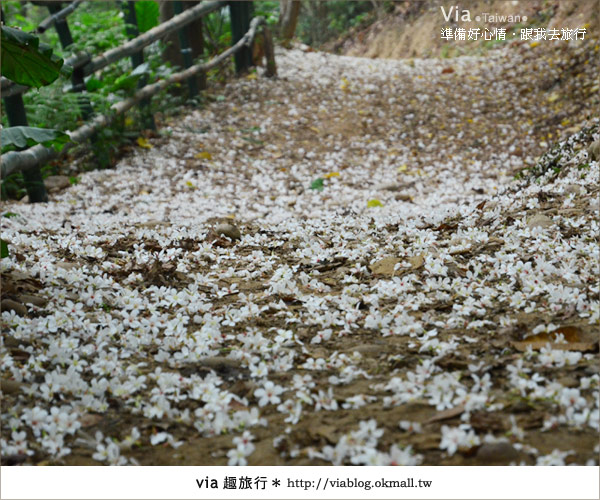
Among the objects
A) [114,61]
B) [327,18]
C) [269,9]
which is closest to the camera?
[114,61]

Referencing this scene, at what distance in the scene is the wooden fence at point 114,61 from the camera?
5648 millimetres

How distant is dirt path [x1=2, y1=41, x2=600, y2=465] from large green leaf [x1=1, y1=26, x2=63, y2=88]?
3.52 feet

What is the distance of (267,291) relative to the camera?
330 centimetres

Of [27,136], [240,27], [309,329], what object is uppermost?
[240,27]

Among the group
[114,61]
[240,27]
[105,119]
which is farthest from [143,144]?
[240,27]

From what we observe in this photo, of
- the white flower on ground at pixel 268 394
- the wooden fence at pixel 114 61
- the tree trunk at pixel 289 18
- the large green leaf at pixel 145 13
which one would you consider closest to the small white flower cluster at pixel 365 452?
the white flower on ground at pixel 268 394

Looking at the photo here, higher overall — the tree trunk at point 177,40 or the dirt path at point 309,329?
the tree trunk at point 177,40

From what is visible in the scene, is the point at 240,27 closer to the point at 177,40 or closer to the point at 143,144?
the point at 177,40

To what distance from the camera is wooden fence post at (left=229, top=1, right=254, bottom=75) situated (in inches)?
417

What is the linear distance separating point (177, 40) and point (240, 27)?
1.46m

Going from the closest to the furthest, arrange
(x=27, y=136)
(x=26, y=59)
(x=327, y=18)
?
(x=26, y=59), (x=27, y=136), (x=327, y=18)

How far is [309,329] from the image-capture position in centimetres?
285

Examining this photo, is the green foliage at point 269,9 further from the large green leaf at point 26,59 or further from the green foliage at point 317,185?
the large green leaf at point 26,59

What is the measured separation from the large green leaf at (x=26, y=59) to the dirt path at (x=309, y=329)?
1.07m
